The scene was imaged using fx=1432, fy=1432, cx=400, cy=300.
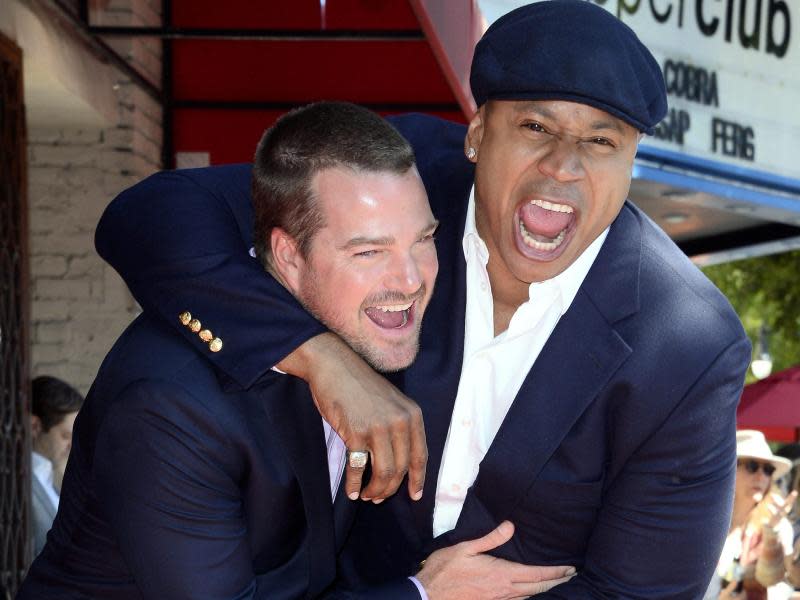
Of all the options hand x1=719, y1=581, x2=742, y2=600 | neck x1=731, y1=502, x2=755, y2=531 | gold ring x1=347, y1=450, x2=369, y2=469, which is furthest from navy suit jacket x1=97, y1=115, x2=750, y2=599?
neck x1=731, y1=502, x2=755, y2=531

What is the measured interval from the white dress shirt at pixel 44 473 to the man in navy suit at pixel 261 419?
11.2ft

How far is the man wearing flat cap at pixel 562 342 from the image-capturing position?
2.77m

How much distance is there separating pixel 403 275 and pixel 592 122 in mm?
495

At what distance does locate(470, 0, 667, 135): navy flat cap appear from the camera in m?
2.75

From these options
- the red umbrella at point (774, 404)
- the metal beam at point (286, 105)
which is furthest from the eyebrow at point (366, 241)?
the red umbrella at point (774, 404)

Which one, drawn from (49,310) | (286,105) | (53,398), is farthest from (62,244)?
(286,105)

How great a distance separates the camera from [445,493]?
3023 mm

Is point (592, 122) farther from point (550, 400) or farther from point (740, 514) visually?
point (740, 514)

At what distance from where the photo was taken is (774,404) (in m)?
10.5

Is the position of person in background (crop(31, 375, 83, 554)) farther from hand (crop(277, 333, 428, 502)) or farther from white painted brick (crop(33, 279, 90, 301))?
hand (crop(277, 333, 428, 502))

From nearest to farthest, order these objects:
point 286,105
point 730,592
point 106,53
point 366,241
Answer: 1. point 366,241
2. point 106,53
3. point 730,592
4. point 286,105

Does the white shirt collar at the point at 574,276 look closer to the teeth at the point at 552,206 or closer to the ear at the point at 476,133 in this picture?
the teeth at the point at 552,206

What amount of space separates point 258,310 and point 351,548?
74cm

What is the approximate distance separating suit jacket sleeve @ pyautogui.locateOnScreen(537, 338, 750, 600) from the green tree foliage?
647 inches
